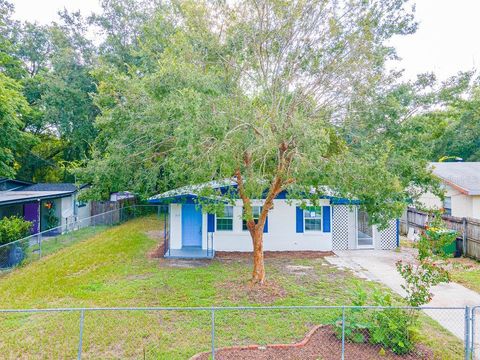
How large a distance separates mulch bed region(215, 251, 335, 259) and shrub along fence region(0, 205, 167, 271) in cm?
350

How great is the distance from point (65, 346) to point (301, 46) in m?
8.24

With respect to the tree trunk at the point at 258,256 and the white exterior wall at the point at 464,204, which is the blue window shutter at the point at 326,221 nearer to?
the white exterior wall at the point at 464,204

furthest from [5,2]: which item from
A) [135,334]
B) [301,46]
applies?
[135,334]

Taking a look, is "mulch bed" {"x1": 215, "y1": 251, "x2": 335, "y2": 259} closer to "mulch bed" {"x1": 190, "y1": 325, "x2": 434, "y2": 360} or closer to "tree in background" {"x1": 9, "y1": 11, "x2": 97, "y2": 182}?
"mulch bed" {"x1": 190, "y1": 325, "x2": 434, "y2": 360}

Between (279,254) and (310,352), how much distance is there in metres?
8.41

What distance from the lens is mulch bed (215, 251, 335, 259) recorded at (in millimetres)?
13956

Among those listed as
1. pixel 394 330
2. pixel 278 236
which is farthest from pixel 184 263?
pixel 394 330

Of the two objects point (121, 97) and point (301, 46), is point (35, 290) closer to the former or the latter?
point (121, 97)

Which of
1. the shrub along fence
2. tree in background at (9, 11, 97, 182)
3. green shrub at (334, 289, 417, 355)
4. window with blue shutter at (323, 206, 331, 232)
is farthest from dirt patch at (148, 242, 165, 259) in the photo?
tree in background at (9, 11, 97, 182)

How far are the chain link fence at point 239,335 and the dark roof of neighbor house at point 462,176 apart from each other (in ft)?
33.3

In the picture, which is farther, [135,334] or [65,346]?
[135,334]

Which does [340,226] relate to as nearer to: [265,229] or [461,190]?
[265,229]

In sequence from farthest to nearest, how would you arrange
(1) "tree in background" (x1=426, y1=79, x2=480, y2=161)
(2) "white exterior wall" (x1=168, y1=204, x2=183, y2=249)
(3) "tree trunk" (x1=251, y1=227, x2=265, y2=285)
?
(1) "tree in background" (x1=426, y1=79, x2=480, y2=161) → (2) "white exterior wall" (x1=168, y1=204, x2=183, y2=249) → (3) "tree trunk" (x1=251, y1=227, x2=265, y2=285)

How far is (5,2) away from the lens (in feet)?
92.2
